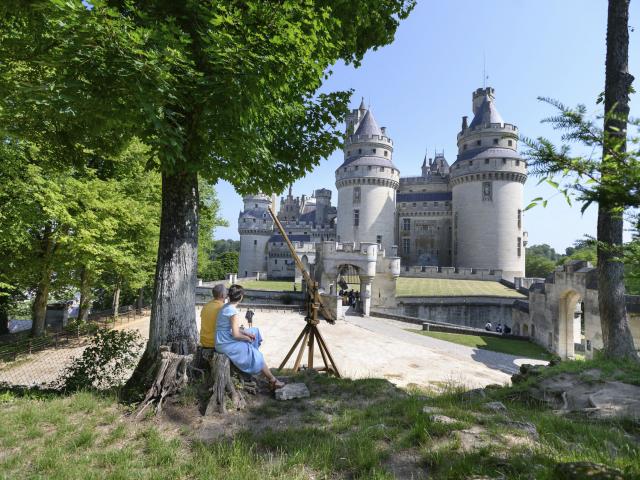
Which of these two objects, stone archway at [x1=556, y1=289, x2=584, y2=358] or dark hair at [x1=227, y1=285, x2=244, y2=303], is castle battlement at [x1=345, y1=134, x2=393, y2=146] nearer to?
stone archway at [x1=556, y1=289, x2=584, y2=358]

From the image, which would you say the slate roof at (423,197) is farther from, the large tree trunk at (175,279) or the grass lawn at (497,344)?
the large tree trunk at (175,279)

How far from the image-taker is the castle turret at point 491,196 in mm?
40281

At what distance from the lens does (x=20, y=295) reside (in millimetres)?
15438

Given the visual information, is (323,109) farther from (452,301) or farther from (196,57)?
(452,301)

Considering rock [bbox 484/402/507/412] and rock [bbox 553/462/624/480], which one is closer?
rock [bbox 553/462/624/480]

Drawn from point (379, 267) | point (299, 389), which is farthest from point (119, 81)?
point (379, 267)

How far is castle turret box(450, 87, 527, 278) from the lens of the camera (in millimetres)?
40281

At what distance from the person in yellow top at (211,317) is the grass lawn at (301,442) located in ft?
2.31

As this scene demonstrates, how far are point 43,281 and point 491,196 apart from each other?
41609 millimetres

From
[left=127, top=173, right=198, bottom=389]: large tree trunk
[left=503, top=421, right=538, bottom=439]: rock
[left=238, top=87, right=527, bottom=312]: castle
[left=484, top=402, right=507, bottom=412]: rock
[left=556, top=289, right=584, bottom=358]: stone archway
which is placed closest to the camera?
[left=503, top=421, right=538, bottom=439]: rock

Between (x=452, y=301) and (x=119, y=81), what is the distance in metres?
26.5

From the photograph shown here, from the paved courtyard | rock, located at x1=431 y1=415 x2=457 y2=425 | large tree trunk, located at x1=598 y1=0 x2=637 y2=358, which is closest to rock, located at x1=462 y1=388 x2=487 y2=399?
rock, located at x1=431 y1=415 x2=457 y2=425

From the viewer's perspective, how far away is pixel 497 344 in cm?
1794

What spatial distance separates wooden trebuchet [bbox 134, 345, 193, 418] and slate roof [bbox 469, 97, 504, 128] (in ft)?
149
